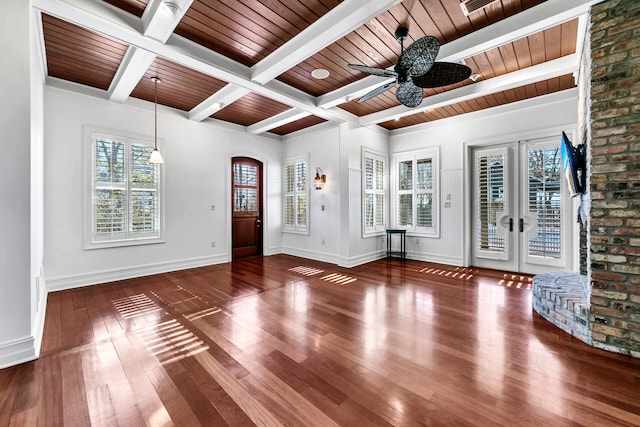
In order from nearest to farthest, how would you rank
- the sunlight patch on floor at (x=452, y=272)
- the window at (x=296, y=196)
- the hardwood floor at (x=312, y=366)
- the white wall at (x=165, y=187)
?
1. the hardwood floor at (x=312, y=366)
2. the white wall at (x=165, y=187)
3. the sunlight patch on floor at (x=452, y=272)
4. the window at (x=296, y=196)

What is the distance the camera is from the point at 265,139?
22.9 feet

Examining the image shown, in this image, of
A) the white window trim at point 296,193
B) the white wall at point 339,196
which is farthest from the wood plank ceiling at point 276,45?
the white window trim at point 296,193

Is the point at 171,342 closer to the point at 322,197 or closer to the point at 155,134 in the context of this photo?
the point at 155,134

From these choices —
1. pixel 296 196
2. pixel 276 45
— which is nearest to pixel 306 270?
pixel 296 196

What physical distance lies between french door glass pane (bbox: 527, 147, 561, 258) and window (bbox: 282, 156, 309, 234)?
4.48m

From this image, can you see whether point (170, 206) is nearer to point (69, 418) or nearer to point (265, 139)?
point (265, 139)

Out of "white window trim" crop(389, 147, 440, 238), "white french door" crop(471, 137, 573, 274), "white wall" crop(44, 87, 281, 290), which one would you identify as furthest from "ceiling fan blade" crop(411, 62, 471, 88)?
"white wall" crop(44, 87, 281, 290)

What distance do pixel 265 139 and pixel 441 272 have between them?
5.07m

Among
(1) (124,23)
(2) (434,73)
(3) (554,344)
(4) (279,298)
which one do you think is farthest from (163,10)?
(3) (554,344)

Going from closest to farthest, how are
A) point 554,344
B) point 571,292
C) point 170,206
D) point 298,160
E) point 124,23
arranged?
point 554,344 → point 124,23 → point 571,292 → point 170,206 → point 298,160

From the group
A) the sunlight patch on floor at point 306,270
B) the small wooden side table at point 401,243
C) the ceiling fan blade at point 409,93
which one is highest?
the ceiling fan blade at point 409,93

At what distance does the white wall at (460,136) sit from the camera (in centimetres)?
464

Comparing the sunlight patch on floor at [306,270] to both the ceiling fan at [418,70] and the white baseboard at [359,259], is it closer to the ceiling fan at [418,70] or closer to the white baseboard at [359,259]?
the white baseboard at [359,259]

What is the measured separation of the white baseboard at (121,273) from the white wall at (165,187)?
0.04 ft
